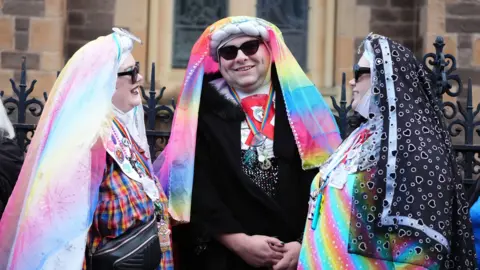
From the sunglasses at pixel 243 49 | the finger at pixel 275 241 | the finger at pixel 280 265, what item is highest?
the sunglasses at pixel 243 49

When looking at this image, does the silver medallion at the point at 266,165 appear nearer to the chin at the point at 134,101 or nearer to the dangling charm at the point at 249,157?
the dangling charm at the point at 249,157

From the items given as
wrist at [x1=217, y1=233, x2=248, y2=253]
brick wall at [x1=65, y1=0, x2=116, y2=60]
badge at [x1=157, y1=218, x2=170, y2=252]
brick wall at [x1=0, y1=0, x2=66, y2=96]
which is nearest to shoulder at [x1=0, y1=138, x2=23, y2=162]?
badge at [x1=157, y1=218, x2=170, y2=252]

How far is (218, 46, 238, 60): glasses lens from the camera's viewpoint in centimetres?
418

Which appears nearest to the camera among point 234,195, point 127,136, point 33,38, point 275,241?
point 127,136

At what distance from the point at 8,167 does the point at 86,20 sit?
A: 4.84 metres

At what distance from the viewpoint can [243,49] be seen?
4176 mm

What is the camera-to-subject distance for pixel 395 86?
3.53m

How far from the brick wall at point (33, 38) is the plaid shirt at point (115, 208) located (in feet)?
15.5

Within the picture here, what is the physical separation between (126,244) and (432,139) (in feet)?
3.92

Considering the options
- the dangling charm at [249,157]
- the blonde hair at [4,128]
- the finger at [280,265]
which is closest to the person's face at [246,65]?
the dangling charm at [249,157]

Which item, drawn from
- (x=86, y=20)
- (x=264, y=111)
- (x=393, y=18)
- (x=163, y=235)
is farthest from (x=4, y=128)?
(x=393, y=18)

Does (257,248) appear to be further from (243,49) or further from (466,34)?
(466,34)

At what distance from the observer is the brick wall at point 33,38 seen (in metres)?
8.27

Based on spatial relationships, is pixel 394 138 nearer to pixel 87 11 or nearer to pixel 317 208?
pixel 317 208
